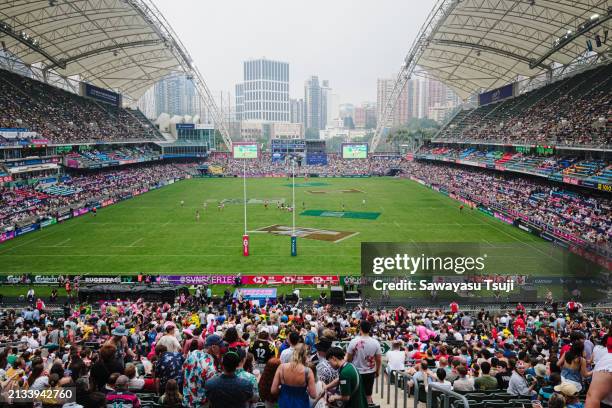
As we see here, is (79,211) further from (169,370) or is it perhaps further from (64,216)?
(169,370)

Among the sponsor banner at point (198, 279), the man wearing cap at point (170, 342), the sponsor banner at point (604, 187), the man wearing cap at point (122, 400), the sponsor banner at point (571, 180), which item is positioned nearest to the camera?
the man wearing cap at point (122, 400)

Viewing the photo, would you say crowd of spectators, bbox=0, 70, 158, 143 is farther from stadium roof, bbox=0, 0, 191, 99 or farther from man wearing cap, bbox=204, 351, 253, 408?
man wearing cap, bbox=204, 351, 253, 408

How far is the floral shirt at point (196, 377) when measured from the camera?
648 cm

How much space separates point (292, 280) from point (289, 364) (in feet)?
69.0

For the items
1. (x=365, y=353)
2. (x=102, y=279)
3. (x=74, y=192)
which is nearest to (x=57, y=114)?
(x=74, y=192)

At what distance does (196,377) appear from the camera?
21.5 ft

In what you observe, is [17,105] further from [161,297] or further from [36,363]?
[36,363]

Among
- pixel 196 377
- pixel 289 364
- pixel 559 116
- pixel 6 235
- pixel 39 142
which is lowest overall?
pixel 6 235

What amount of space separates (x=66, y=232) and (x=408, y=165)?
75506 mm

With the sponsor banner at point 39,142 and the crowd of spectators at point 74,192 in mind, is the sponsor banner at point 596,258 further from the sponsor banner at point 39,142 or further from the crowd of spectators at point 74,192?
the sponsor banner at point 39,142

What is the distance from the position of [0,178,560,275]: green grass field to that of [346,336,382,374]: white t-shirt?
73.2ft

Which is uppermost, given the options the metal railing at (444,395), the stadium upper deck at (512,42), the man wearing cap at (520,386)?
the stadium upper deck at (512,42)

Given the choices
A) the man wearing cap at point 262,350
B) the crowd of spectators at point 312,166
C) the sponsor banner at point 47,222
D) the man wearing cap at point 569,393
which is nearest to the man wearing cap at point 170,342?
the man wearing cap at point 262,350

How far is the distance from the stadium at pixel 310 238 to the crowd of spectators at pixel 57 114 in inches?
17.2
